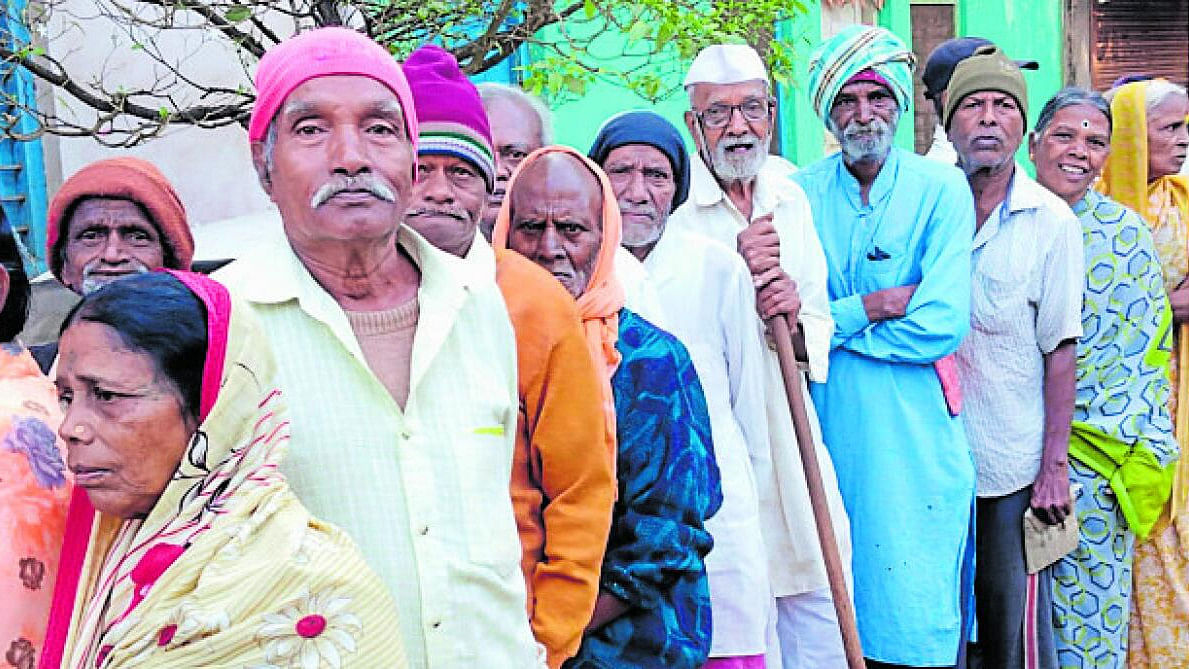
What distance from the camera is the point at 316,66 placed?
2033mm

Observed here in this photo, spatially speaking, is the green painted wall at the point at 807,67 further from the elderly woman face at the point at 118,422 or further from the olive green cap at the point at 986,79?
the elderly woman face at the point at 118,422

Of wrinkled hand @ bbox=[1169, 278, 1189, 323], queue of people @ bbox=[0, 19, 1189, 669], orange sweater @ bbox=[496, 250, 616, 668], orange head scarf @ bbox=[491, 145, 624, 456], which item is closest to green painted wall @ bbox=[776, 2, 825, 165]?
queue of people @ bbox=[0, 19, 1189, 669]

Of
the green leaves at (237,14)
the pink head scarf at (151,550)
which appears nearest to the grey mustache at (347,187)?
the pink head scarf at (151,550)

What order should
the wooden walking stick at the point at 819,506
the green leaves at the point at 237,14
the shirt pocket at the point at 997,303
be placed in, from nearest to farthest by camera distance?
the green leaves at the point at 237,14
the wooden walking stick at the point at 819,506
the shirt pocket at the point at 997,303

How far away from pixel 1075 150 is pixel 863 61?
97cm

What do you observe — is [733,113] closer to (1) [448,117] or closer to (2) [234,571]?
(1) [448,117]

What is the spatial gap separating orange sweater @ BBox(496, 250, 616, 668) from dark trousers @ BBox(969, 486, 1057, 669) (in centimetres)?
236

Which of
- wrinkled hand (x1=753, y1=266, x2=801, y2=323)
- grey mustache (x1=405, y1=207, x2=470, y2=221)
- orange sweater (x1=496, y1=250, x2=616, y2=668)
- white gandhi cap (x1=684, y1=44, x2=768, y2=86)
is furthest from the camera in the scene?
white gandhi cap (x1=684, y1=44, x2=768, y2=86)

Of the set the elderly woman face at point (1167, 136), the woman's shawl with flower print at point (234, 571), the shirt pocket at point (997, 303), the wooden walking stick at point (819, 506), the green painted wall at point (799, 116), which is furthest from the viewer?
the green painted wall at point (799, 116)

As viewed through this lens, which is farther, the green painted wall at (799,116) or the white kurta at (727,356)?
the green painted wall at (799,116)

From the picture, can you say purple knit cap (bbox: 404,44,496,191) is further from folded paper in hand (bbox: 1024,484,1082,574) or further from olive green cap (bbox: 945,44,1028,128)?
Answer: folded paper in hand (bbox: 1024,484,1082,574)

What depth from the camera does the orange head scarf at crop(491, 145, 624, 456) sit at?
8.42 feet

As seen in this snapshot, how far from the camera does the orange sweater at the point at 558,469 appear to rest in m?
2.32

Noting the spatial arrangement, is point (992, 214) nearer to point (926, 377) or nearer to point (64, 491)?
point (926, 377)
